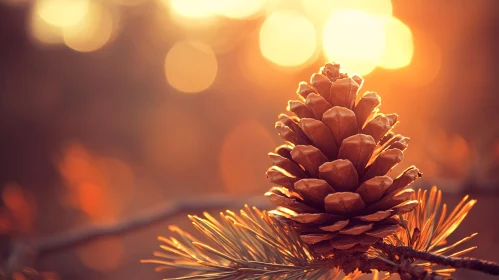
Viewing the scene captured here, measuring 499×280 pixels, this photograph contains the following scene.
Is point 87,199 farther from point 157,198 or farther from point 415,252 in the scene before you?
point 157,198

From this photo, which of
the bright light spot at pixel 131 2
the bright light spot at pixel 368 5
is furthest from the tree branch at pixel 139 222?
the bright light spot at pixel 131 2

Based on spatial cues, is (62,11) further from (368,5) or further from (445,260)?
(445,260)

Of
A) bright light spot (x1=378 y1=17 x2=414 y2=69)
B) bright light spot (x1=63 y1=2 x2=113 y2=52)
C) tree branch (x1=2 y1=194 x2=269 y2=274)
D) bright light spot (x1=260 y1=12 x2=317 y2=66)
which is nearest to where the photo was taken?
tree branch (x1=2 y1=194 x2=269 y2=274)

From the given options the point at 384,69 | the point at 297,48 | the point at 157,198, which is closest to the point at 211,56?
the point at 297,48

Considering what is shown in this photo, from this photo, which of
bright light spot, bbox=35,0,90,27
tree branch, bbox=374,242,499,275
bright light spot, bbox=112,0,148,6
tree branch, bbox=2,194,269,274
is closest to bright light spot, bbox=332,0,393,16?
tree branch, bbox=2,194,269,274

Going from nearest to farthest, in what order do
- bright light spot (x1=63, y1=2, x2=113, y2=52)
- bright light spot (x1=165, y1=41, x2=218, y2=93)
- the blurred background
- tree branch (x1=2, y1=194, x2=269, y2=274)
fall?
tree branch (x1=2, y1=194, x2=269, y2=274), the blurred background, bright light spot (x1=63, y1=2, x2=113, y2=52), bright light spot (x1=165, y1=41, x2=218, y2=93)

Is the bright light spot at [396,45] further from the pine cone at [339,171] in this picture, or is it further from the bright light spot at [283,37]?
the bright light spot at [283,37]

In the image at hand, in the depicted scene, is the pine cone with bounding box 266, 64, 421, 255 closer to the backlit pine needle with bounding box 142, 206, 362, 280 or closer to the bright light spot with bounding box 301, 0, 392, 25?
the backlit pine needle with bounding box 142, 206, 362, 280
